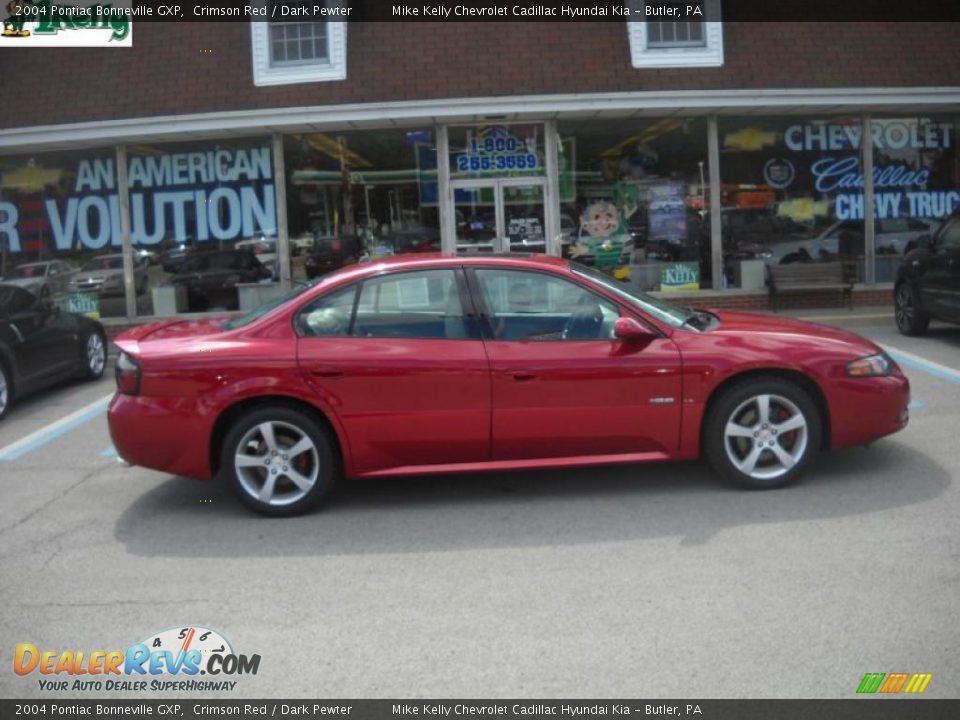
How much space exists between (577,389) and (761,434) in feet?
3.80

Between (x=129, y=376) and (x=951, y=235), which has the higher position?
(x=951, y=235)

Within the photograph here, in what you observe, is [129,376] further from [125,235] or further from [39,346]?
[125,235]

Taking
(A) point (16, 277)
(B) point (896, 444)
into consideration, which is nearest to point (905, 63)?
(B) point (896, 444)

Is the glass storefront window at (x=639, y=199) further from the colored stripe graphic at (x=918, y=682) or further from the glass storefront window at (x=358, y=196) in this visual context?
the colored stripe graphic at (x=918, y=682)

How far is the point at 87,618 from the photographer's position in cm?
449

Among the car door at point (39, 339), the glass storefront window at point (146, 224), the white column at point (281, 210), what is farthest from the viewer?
the glass storefront window at point (146, 224)

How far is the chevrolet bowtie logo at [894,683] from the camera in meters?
3.61

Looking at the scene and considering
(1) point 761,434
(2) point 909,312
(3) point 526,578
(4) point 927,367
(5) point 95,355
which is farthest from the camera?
(2) point 909,312

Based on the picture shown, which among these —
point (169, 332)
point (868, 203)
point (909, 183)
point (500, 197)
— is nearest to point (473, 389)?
point (169, 332)

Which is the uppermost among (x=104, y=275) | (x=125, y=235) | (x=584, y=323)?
(x=125, y=235)

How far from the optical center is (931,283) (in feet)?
36.8

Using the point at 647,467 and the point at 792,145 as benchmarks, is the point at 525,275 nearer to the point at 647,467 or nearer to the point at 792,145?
the point at 647,467

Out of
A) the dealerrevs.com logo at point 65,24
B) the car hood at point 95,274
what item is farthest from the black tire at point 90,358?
the dealerrevs.com logo at point 65,24

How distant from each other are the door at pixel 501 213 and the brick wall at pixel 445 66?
1446mm
